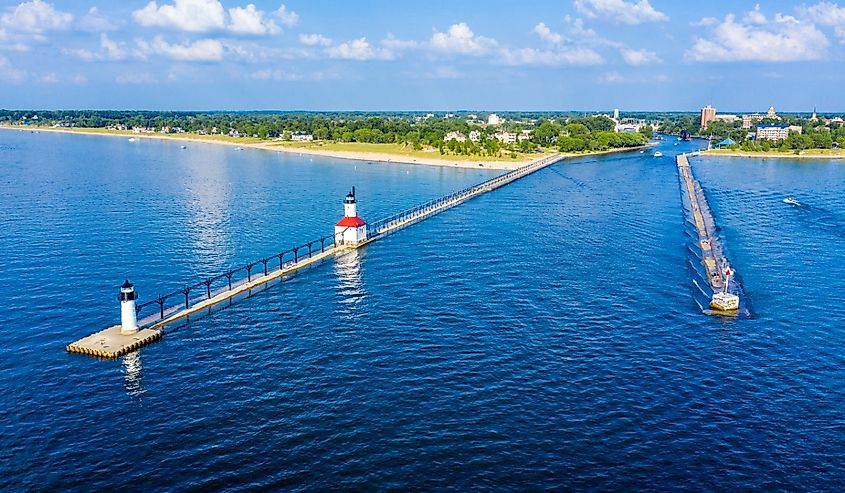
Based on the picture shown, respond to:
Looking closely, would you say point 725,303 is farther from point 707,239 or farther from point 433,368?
point 707,239

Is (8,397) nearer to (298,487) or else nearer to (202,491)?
(202,491)

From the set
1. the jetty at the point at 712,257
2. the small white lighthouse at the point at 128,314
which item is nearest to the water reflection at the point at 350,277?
the small white lighthouse at the point at 128,314

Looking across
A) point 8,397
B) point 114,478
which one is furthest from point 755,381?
point 8,397

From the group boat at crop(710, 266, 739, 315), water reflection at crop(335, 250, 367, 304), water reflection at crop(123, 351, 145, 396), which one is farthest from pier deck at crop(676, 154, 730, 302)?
water reflection at crop(123, 351, 145, 396)

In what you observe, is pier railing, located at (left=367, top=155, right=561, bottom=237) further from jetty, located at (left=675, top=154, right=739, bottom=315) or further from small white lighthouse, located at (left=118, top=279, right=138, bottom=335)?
small white lighthouse, located at (left=118, top=279, right=138, bottom=335)

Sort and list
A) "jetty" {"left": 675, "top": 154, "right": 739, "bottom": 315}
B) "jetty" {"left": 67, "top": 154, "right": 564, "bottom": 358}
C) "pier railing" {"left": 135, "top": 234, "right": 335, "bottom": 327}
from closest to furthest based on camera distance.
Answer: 1. "jetty" {"left": 67, "top": 154, "right": 564, "bottom": 358}
2. "pier railing" {"left": 135, "top": 234, "right": 335, "bottom": 327}
3. "jetty" {"left": 675, "top": 154, "right": 739, "bottom": 315}

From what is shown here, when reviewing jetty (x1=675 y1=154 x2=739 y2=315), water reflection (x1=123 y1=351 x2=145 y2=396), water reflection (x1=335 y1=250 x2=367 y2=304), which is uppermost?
jetty (x1=675 y1=154 x2=739 y2=315)
